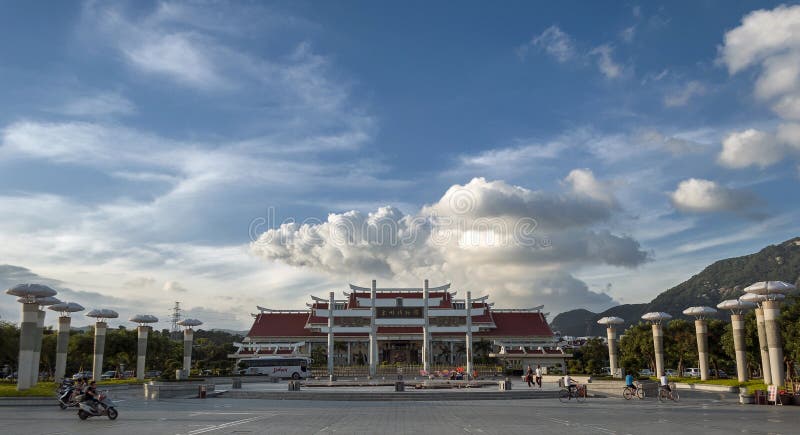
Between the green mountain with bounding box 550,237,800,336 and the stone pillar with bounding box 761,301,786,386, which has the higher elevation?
the green mountain with bounding box 550,237,800,336

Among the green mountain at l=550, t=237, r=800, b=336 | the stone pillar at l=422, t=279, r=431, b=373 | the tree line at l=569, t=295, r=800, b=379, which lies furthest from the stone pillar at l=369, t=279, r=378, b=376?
the green mountain at l=550, t=237, r=800, b=336

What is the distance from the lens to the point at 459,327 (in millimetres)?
70625

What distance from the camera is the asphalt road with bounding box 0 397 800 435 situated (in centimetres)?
1709

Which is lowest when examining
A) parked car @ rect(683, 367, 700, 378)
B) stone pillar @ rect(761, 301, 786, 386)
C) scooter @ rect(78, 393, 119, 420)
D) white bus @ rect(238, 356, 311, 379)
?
parked car @ rect(683, 367, 700, 378)

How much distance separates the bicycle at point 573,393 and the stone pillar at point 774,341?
981 centimetres

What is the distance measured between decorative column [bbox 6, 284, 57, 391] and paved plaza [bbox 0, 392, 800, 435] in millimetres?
4458

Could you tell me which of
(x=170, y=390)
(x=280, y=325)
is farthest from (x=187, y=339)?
(x=280, y=325)

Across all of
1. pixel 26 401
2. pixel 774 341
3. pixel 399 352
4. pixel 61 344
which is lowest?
pixel 26 401

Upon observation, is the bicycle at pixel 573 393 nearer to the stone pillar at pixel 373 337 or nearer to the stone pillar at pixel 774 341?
the stone pillar at pixel 774 341

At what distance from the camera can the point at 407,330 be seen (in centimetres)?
7400

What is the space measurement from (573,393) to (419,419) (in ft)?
42.8

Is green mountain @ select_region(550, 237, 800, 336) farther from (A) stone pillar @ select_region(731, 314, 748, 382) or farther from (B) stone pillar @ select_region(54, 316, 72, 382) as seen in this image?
(B) stone pillar @ select_region(54, 316, 72, 382)

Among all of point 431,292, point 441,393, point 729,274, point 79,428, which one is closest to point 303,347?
point 431,292

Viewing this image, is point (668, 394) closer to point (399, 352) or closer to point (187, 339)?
point (187, 339)
